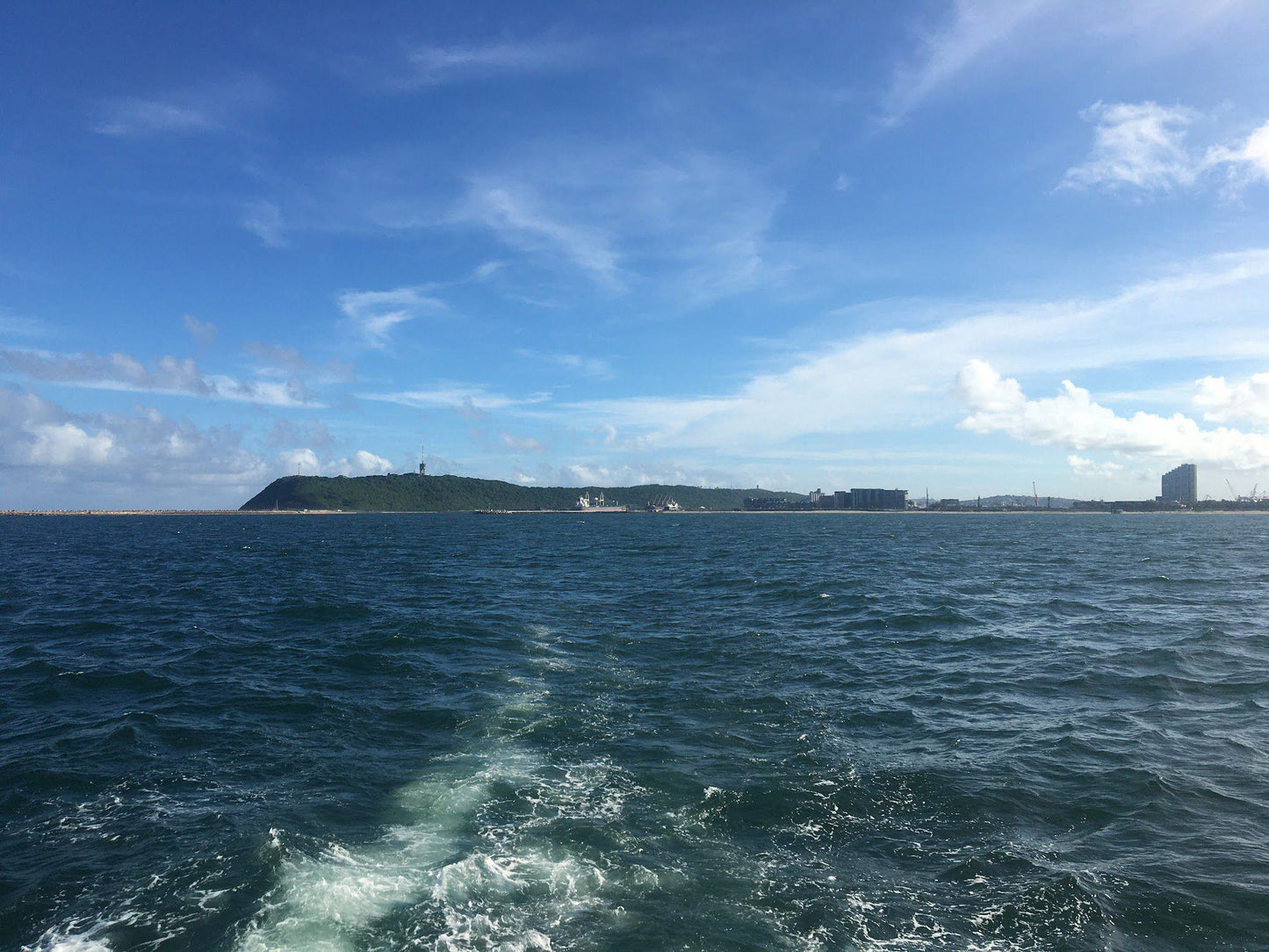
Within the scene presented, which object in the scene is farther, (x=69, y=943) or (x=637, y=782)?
(x=637, y=782)

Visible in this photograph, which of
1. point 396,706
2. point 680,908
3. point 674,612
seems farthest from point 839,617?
point 680,908

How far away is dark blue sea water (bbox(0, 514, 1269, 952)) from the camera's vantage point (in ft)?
39.8

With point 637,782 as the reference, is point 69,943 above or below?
below

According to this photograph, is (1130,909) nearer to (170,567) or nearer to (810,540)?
(170,567)

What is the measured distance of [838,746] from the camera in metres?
20.0

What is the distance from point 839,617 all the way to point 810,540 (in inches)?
3216

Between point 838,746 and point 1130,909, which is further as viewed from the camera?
point 838,746

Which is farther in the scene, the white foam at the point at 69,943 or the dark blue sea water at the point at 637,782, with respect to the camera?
the dark blue sea water at the point at 637,782

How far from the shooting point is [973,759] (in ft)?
62.1

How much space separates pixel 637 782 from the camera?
17.8 meters

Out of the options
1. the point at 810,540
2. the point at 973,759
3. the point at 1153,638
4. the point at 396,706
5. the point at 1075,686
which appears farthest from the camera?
the point at 810,540

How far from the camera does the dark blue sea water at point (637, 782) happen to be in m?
12.1

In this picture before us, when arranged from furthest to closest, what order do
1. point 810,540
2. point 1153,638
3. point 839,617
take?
point 810,540 < point 839,617 < point 1153,638

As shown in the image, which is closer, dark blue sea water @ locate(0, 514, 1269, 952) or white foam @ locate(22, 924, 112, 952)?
white foam @ locate(22, 924, 112, 952)
